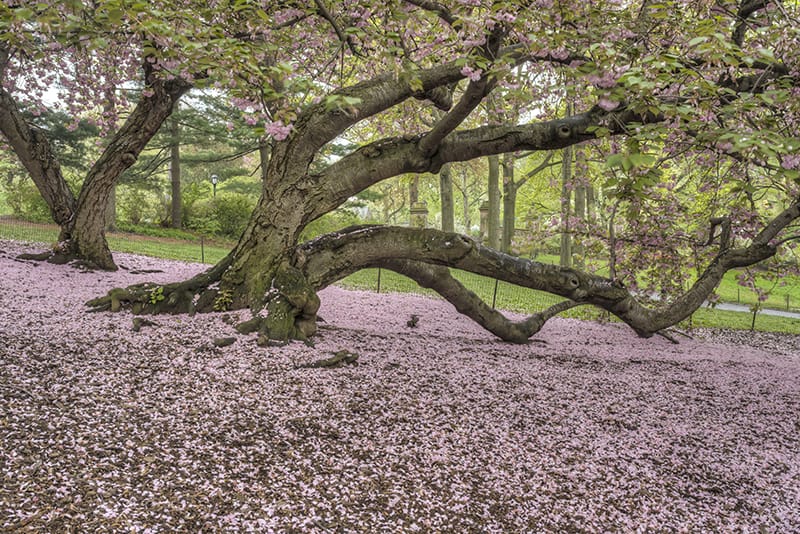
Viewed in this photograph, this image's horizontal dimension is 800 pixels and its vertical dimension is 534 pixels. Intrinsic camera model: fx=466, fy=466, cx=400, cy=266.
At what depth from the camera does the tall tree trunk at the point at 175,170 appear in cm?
1928

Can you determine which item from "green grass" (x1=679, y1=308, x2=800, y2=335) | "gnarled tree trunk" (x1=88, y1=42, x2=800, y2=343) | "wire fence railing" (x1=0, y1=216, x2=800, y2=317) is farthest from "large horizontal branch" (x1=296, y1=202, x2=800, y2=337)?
"green grass" (x1=679, y1=308, x2=800, y2=335)

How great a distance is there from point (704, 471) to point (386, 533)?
2.27 meters

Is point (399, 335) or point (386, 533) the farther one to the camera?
point (399, 335)

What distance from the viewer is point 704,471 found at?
3078 mm

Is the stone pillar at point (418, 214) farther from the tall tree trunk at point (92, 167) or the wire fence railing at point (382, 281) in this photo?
the tall tree trunk at point (92, 167)

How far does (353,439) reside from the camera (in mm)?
2910

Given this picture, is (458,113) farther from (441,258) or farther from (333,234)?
(333,234)

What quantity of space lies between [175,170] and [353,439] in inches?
784

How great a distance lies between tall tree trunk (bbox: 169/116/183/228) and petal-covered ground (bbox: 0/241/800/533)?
16.0 meters

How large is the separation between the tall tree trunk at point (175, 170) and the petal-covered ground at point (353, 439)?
16.0m

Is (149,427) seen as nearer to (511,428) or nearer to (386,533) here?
(386,533)

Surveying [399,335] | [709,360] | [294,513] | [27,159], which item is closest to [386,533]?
[294,513]

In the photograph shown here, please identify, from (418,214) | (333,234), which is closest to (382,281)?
(418,214)

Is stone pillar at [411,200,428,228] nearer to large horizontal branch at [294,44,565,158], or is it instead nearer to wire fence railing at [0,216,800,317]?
wire fence railing at [0,216,800,317]
